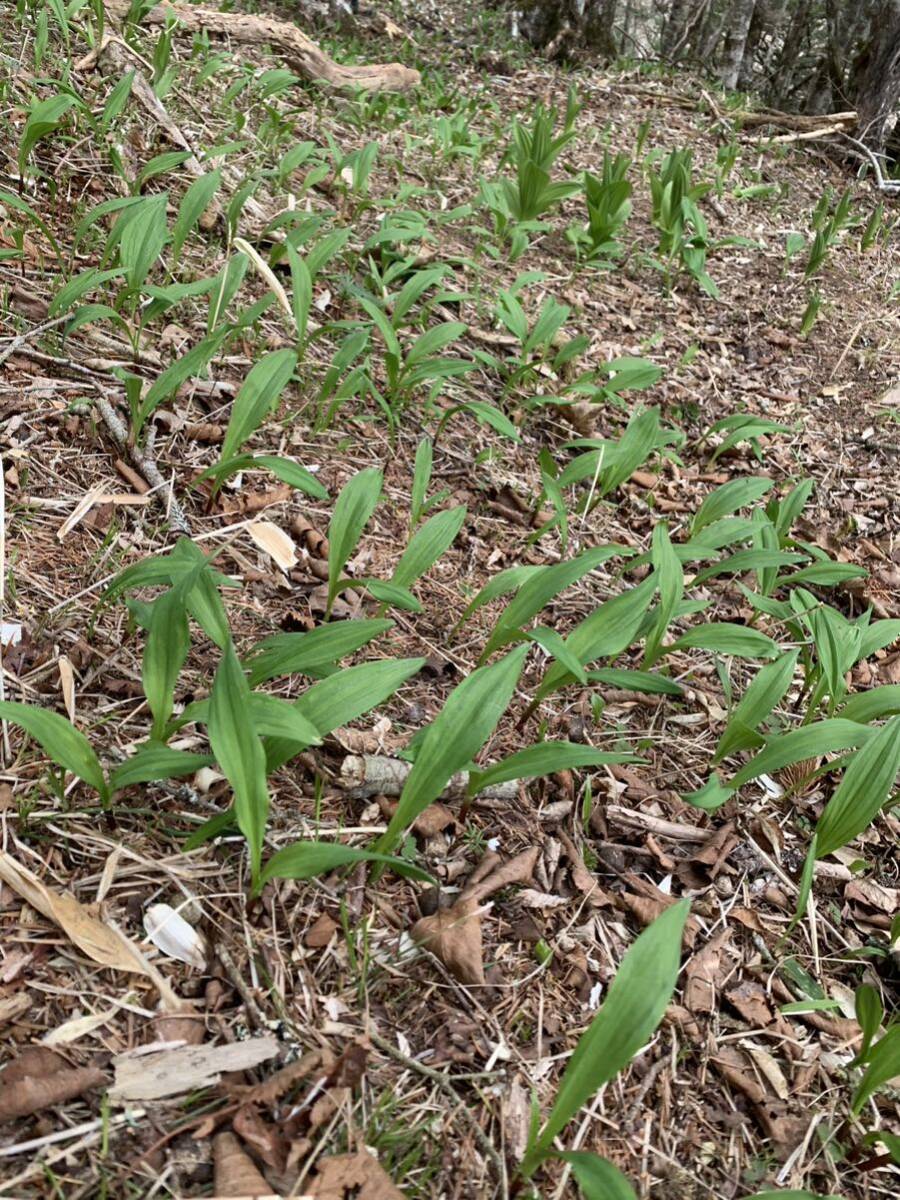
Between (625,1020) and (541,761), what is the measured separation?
487 millimetres

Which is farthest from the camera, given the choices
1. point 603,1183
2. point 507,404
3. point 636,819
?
point 507,404

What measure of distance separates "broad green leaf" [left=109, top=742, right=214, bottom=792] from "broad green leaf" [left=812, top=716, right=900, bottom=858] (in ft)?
3.55

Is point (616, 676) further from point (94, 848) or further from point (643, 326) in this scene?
point (643, 326)

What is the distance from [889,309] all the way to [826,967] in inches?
148

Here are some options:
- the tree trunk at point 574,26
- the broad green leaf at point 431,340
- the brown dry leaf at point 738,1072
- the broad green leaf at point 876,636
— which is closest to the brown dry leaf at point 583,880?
the brown dry leaf at point 738,1072

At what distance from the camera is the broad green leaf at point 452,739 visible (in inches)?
51.6

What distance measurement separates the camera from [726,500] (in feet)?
8.05

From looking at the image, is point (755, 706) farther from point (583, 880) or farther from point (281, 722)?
point (281, 722)

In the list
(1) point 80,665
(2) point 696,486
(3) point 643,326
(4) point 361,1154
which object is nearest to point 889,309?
(3) point 643,326

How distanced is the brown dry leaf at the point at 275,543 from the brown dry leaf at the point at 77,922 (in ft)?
2.91

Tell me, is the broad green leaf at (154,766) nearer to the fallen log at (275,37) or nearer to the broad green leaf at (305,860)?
the broad green leaf at (305,860)

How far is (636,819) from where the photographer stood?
168 cm

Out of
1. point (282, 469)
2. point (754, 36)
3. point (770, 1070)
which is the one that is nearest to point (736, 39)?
point (754, 36)

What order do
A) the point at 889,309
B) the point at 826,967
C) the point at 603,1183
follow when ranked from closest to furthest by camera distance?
1. the point at 603,1183
2. the point at 826,967
3. the point at 889,309
